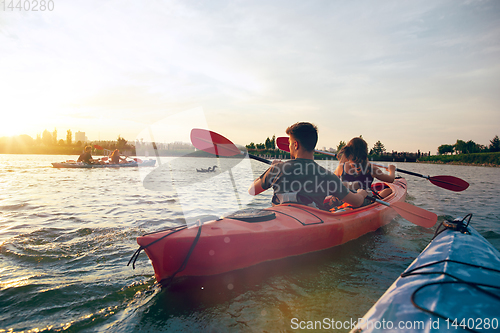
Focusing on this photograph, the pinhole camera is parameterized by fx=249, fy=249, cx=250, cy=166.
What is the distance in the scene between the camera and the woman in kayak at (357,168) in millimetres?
4730

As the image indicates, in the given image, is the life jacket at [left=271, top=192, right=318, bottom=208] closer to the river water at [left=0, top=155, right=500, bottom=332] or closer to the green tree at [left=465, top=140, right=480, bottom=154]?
the river water at [left=0, top=155, right=500, bottom=332]

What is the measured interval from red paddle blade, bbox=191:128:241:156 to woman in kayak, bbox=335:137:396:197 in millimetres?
2168

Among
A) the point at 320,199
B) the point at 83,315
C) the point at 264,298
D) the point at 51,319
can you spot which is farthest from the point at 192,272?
the point at 320,199

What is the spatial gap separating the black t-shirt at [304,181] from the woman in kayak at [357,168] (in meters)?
1.32

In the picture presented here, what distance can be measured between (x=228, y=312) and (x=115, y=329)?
0.91 metres

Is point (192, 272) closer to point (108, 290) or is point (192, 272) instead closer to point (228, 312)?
point (228, 312)

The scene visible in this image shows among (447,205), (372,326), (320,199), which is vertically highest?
(320,199)

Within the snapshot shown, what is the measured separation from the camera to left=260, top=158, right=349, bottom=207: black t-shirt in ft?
11.5

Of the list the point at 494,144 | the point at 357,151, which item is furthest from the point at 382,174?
the point at 494,144

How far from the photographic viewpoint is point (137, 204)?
7.02 metres

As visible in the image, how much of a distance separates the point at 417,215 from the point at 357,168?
131cm

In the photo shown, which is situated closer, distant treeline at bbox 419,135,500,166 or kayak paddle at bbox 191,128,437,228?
kayak paddle at bbox 191,128,437,228

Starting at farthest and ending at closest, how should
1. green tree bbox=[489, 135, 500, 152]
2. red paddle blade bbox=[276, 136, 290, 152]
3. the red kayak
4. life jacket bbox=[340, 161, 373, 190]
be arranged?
green tree bbox=[489, 135, 500, 152]
red paddle blade bbox=[276, 136, 290, 152]
life jacket bbox=[340, 161, 373, 190]
the red kayak

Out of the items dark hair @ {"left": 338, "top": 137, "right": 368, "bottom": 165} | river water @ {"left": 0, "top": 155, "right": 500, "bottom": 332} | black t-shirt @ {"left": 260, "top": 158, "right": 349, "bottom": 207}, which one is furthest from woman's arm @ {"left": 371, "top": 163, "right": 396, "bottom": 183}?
black t-shirt @ {"left": 260, "top": 158, "right": 349, "bottom": 207}
